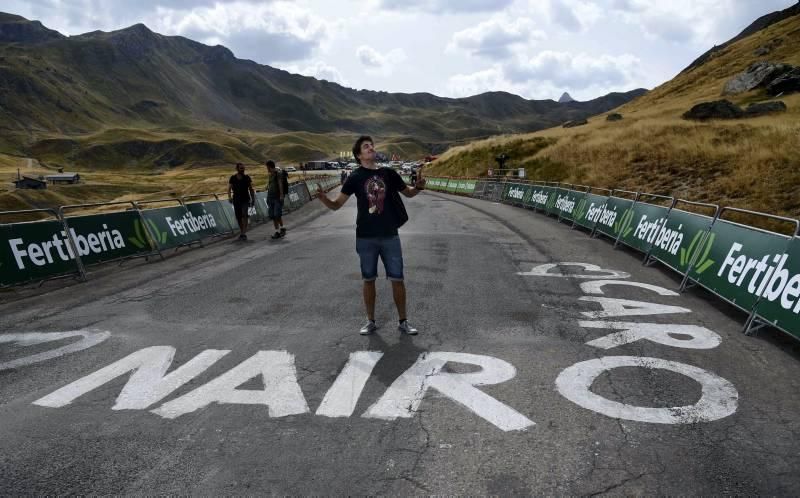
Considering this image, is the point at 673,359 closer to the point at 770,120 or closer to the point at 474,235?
the point at 474,235

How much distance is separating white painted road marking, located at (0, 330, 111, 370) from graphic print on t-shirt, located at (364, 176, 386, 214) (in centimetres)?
357

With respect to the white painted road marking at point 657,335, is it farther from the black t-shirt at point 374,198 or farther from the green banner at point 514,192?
the green banner at point 514,192

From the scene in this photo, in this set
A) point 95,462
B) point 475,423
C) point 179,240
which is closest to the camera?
point 95,462

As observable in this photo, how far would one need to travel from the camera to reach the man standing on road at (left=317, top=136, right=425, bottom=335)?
6.11 metres

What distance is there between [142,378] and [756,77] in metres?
57.5

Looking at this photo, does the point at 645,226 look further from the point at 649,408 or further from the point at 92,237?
the point at 92,237

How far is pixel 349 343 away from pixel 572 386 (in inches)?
96.1

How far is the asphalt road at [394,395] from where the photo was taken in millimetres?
3428

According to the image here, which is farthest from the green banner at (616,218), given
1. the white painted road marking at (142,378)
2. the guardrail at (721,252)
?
the white painted road marking at (142,378)

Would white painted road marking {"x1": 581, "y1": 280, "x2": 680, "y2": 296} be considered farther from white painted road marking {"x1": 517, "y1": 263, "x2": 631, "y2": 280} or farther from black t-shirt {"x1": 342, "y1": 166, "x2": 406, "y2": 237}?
black t-shirt {"x1": 342, "y1": 166, "x2": 406, "y2": 237}

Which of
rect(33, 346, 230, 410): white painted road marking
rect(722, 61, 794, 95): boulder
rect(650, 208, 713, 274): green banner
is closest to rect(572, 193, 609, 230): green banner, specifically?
rect(650, 208, 713, 274): green banner

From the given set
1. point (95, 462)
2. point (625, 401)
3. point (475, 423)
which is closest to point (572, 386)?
point (625, 401)

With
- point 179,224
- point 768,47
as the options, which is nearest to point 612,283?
point 179,224

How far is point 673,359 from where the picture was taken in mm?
5504
